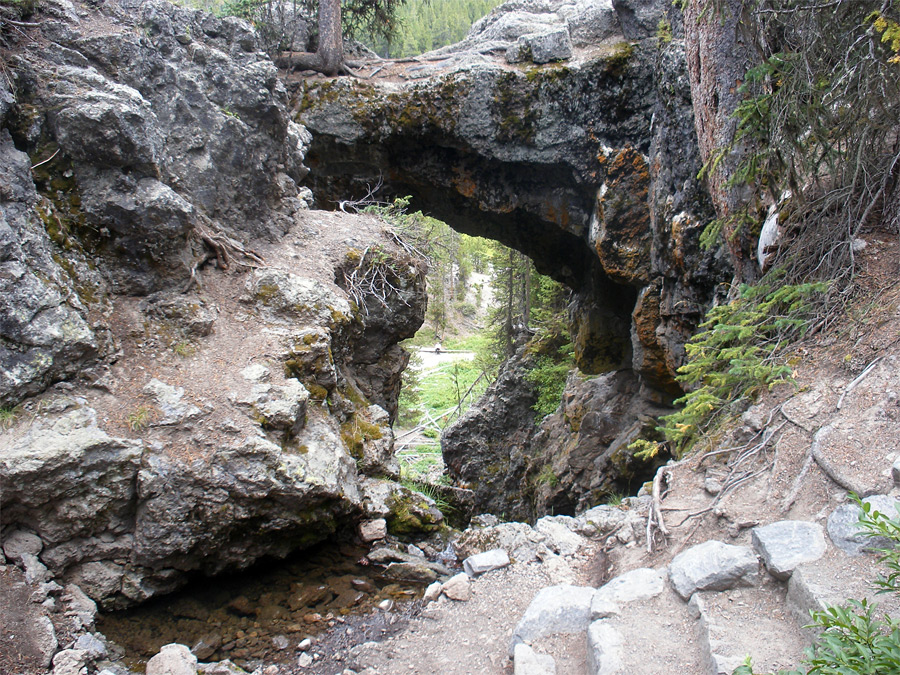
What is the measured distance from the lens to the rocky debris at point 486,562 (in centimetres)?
439

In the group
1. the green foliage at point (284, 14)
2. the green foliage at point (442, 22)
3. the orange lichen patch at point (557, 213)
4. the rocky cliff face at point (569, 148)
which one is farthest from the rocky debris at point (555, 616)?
the green foliage at point (442, 22)

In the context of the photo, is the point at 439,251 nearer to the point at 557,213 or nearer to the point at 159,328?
the point at 557,213

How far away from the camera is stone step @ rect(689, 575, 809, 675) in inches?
88.0

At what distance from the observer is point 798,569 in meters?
2.51

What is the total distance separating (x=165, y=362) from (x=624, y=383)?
962 cm

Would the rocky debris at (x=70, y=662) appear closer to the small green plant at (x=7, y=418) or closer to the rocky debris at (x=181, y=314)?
the small green plant at (x=7, y=418)

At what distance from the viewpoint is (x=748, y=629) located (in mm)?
2439

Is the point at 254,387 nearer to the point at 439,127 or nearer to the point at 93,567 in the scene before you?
the point at 93,567

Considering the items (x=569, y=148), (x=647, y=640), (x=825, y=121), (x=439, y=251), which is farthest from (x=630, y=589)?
(x=569, y=148)

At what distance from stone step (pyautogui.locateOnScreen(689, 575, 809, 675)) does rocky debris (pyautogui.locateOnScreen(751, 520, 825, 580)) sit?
0.11m

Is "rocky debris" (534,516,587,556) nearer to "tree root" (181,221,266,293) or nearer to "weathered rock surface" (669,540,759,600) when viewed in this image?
"weathered rock surface" (669,540,759,600)

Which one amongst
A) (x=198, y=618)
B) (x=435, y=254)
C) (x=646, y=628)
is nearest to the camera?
(x=646, y=628)

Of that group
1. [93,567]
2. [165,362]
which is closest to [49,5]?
[165,362]

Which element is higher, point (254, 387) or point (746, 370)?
point (746, 370)
